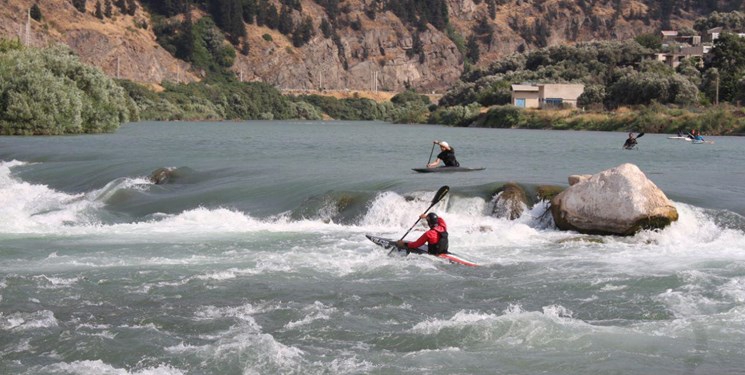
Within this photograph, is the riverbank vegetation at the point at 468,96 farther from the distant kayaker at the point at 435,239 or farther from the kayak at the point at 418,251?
the distant kayaker at the point at 435,239

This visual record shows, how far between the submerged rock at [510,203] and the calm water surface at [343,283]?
0.98ft

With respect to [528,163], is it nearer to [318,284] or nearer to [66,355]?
[318,284]

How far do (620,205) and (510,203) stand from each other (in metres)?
3.74

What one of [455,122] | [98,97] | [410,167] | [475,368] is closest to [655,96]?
[455,122]

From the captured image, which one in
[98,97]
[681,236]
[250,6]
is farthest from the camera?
[250,6]

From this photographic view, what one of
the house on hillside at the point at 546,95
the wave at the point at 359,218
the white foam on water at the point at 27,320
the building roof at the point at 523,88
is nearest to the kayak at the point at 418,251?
the wave at the point at 359,218

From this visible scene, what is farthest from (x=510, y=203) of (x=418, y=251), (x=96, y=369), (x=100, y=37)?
(x=100, y=37)

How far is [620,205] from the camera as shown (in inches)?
903

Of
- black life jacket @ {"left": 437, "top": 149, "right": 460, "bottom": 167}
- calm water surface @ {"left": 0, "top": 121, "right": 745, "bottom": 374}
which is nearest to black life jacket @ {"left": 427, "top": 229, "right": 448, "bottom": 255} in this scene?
calm water surface @ {"left": 0, "top": 121, "right": 745, "bottom": 374}

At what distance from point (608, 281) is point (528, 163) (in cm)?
2435

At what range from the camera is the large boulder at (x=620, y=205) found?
22922 millimetres

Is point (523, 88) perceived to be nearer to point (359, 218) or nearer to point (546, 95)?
point (546, 95)

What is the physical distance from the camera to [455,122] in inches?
4316

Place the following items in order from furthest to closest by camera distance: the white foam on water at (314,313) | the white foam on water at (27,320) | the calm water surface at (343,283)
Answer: the white foam on water at (314,313)
the white foam on water at (27,320)
the calm water surface at (343,283)
